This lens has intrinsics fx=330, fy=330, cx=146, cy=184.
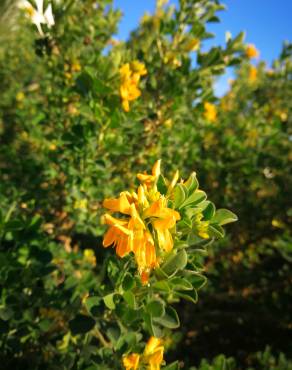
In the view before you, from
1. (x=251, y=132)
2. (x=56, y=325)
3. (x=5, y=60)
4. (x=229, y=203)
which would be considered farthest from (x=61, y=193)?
(x=5, y=60)

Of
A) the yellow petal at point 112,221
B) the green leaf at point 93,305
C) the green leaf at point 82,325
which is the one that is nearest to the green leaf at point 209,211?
the yellow petal at point 112,221

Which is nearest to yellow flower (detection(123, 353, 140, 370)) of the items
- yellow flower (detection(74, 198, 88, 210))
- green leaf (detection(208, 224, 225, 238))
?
green leaf (detection(208, 224, 225, 238))

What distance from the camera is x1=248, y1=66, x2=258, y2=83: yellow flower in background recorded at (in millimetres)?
5073

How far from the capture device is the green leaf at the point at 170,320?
961mm

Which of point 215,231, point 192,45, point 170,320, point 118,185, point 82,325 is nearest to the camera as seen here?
point 215,231

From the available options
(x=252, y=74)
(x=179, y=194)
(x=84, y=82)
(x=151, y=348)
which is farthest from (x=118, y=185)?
(x=252, y=74)

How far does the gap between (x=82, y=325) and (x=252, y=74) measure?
16.5ft

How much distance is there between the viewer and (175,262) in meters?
0.80

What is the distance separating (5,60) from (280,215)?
13.6 feet

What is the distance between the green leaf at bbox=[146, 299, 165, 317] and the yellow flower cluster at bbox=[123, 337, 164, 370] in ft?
0.47

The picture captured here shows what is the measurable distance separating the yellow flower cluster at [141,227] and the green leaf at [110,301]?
6.7 inches

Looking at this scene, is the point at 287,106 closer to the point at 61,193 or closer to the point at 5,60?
the point at 61,193

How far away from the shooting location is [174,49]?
1827 millimetres

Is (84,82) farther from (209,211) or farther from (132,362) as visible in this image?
(132,362)
